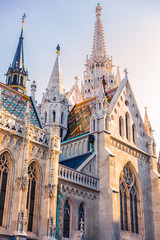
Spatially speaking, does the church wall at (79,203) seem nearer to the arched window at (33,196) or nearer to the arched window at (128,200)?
the arched window at (33,196)

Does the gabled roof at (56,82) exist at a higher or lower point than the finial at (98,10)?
lower

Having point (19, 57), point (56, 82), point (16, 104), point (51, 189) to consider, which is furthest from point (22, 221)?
point (19, 57)

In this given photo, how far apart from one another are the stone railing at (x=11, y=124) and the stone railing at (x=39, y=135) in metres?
0.77

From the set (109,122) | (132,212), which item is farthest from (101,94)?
(132,212)

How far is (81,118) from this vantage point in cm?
3009

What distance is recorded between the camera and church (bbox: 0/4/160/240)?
18.2 metres

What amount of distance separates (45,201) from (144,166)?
1250 centimetres

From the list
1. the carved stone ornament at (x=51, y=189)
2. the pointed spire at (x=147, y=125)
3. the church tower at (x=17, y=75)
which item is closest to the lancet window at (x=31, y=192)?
the carved stone ornament at (x=51, y=189)

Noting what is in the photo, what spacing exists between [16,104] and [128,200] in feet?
37.5

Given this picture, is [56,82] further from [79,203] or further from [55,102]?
[79,203]

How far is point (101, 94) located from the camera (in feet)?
90.1

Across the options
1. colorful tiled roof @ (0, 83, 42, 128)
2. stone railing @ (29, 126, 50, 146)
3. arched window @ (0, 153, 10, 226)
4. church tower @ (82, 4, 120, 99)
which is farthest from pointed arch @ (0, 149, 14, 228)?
church tower @ (82, 4, 120, 99)

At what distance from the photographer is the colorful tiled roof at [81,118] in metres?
28.3

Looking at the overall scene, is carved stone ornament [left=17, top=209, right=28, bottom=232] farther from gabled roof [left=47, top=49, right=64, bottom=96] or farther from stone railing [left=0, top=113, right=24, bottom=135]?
gabled roof [left=47, top=49, right=64, bottom=96]
